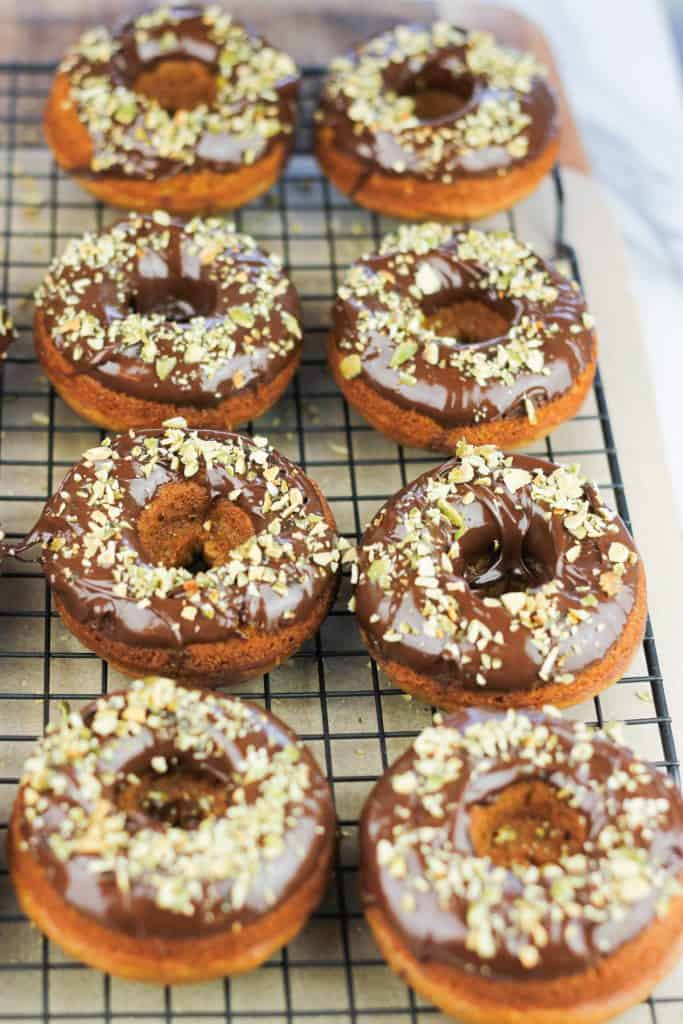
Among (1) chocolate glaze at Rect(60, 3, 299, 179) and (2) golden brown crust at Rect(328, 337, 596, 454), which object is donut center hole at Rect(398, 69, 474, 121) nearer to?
(1) chocolate glaze at Rect(60, 3, 299, 179)

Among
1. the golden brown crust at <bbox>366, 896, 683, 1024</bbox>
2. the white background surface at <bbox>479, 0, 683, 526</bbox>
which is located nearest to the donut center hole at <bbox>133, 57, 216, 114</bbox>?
the white background surface at <bbox>479, 0, 683, 526</bbox>

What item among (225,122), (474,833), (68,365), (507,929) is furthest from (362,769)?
(225,122)

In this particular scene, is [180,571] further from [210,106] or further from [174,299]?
[210,106]

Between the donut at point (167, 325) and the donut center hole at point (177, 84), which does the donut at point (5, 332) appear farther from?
the donut center hole at point (177, 84)

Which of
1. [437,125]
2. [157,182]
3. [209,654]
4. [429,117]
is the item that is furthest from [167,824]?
[429,117]

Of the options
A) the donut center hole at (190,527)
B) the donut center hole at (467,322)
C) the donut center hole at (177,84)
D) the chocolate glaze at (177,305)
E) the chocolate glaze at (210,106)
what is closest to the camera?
the donut center hole at (190,527)

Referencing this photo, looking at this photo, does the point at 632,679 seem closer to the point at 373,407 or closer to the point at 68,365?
the point at 373,407

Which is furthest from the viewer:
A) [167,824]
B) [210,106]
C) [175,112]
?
[175,112]

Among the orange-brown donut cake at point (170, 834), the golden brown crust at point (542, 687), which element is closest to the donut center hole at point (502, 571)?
the golden brown crust at point (542, 687)
